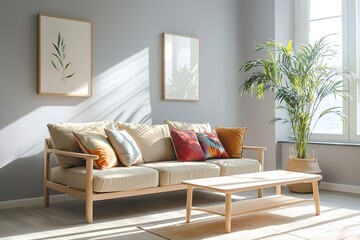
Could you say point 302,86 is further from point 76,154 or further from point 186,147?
point 76,154

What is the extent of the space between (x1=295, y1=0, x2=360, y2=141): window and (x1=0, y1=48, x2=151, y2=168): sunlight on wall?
7.52ft

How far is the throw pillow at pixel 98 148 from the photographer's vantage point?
13.6ft

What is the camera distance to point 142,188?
415 centimetres

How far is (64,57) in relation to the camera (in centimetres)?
477

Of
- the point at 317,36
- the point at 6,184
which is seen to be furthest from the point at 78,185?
the point at 317,36

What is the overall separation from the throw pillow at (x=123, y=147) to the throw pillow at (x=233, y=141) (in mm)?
1235

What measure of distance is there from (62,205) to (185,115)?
6.49ft

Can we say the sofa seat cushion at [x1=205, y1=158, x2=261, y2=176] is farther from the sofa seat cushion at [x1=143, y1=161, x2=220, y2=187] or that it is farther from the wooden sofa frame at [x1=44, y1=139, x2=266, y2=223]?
the wooden sofa frame at [x1=44, y1=139, x2=266, y2=223]

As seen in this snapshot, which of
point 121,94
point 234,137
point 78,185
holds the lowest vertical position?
point 78,185

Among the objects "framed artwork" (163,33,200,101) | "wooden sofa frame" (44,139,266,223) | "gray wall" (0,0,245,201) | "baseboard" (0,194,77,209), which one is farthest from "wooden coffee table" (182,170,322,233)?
"framed artwork" (163,33,200,101)

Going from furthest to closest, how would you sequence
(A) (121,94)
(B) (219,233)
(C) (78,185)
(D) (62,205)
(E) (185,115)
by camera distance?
(E) (185,115) → (A) (121,94) → (D) (62,205) → (C) (78,185) → (B) (219,233)

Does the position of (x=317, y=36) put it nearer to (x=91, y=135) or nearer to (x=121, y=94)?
(x=121, y=94)

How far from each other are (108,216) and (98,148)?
0.63 m

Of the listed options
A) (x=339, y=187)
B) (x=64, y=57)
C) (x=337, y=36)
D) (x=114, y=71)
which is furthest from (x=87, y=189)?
(x=337, y=36)
